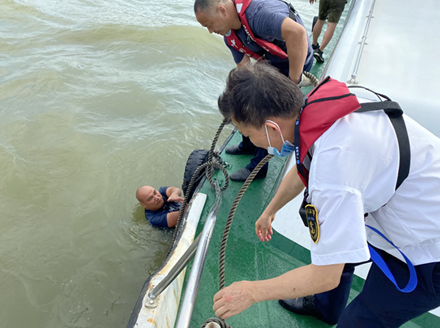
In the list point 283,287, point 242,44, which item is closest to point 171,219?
point 242,44

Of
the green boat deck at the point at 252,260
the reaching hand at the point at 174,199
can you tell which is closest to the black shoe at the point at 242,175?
the green boat deck at the point at 252,260

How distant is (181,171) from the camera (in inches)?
184

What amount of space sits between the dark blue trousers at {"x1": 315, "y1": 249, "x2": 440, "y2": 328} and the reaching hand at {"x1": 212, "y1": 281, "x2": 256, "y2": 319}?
60cm

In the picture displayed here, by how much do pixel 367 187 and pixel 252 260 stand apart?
65.9 inches

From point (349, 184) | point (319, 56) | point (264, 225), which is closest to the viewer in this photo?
point (349, 184)

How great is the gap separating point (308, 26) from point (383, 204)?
10.2m

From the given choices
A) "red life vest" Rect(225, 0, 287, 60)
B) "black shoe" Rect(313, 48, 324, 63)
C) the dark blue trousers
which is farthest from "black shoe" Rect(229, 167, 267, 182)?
"black shoe" Rect(313, 48, 324, 63)

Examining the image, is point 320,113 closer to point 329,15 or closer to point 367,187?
point 367,187

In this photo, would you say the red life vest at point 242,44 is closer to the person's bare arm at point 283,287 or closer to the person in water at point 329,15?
the person's bare arm at point 283,287

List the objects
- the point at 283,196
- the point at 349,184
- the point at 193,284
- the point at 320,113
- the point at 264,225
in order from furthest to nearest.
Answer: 1. the point at 264,225
2. the point at 283,196
3. the point at 193,284
4. the point at 320,113
5. the point at 349,184

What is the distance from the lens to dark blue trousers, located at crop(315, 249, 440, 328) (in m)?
1.16

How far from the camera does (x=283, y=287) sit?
106 cm

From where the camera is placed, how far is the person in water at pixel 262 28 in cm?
237

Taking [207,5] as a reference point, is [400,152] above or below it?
below
